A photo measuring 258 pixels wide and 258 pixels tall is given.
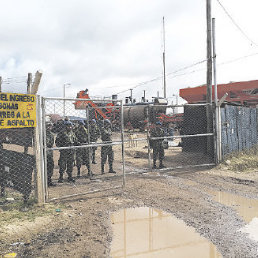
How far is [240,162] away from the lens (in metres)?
8.78

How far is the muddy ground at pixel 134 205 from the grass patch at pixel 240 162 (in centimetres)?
Result: 39

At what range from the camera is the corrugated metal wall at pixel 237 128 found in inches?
360

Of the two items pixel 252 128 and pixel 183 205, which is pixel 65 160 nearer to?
pixel 183 205

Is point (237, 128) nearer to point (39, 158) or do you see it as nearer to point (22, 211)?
point (39, 158)

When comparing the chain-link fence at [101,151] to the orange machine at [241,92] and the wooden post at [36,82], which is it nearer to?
the wooden post at [36,82]

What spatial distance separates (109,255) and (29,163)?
236 cm

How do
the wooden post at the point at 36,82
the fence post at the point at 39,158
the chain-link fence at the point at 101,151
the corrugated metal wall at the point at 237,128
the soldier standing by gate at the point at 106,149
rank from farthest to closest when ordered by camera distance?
the corrugated metal wall at the point at 237,128 → the soldier standing by gate at the point at 106,149 → the chain-link fence at the point at 101,151 → the fence post at the point at 39,158 → the wooden post at the point at 36,82

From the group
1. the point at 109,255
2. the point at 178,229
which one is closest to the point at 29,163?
the point at 109,255

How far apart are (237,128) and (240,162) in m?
1.59

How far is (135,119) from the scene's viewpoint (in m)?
21.3

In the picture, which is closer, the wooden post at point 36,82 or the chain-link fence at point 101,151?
the wooden post at point 36,82

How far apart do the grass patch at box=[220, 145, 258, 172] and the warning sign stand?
6581mm

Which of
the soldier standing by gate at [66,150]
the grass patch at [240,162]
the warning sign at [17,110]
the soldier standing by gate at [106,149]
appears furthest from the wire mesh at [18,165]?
the grass patch at [240,162]

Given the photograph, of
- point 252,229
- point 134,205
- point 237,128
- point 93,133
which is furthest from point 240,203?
point 93,133
